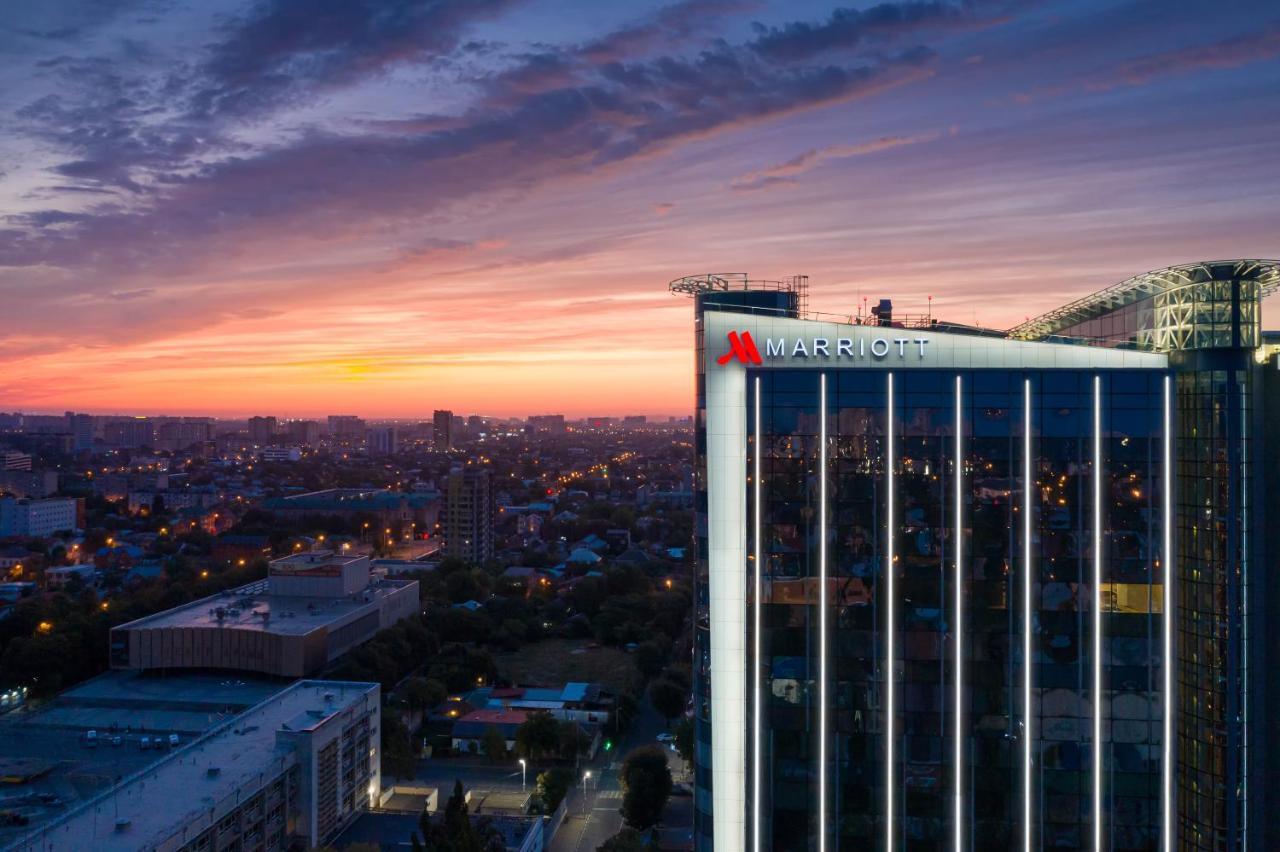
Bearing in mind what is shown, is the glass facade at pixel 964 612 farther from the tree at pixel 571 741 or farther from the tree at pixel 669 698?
the tree at pixel 669 698

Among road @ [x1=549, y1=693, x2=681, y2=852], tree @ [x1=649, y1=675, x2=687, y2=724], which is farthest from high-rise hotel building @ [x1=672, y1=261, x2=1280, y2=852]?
tree @ [x1=649, y1=675, x2=687, y2=724]

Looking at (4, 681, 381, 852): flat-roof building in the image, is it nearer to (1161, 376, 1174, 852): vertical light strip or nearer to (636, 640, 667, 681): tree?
(636, 640, 667, 681): tree

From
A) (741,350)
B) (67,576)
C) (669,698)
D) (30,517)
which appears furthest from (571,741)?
(30,517)

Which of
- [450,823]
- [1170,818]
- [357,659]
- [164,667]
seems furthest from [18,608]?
[1170,818]

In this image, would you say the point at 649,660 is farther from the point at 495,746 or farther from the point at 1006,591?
the point at 1006,591

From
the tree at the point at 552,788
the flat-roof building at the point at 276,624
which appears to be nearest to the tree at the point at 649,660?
the flat-roof building at the point at 276,624

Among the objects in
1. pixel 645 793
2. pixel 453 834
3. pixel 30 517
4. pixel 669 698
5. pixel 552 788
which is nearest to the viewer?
pixel 453 834
